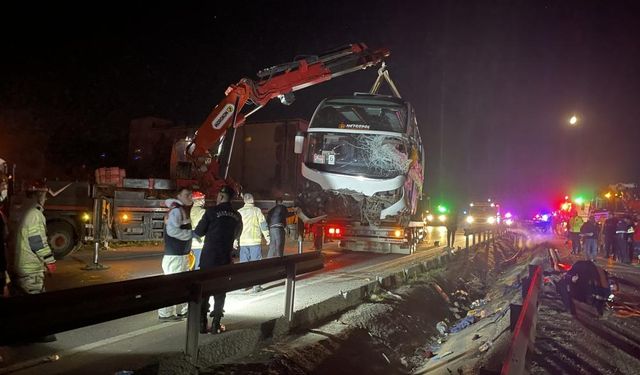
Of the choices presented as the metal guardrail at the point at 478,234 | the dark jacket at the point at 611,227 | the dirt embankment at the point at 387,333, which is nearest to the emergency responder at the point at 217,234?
the dirt embankment at the point at 387,333

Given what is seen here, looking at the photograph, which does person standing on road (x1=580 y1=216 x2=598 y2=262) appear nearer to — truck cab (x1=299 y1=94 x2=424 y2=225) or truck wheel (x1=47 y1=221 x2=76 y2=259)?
truck cab (x1=299 y1=94 x2=424 y2=225)

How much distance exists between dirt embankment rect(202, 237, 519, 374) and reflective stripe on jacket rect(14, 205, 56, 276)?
233 cm

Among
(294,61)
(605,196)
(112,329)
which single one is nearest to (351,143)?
(294,61)

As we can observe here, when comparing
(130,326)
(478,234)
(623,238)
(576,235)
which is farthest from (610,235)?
(130,326)

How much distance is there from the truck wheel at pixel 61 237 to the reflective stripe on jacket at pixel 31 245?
7.79 m

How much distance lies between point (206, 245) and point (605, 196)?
21416 mm

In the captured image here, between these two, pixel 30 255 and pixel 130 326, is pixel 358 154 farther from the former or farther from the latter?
pixel 30 255

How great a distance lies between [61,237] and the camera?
41.4ft

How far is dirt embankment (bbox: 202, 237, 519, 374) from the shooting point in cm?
524

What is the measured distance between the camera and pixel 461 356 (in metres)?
6.33

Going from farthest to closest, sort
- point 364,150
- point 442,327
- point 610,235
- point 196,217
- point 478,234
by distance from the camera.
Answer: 1. point 478,234
2. point 610,235
3. point 364,150
4. point 442,327
5. point 196,217

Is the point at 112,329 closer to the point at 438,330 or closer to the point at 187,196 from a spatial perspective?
the point at 187,196

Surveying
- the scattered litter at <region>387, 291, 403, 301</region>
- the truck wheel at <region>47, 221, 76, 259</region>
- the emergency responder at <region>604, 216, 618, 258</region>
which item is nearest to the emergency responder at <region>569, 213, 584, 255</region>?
the emergency responder at <region>604, 216, 618, 258</region>

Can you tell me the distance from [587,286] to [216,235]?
5.87 metres
